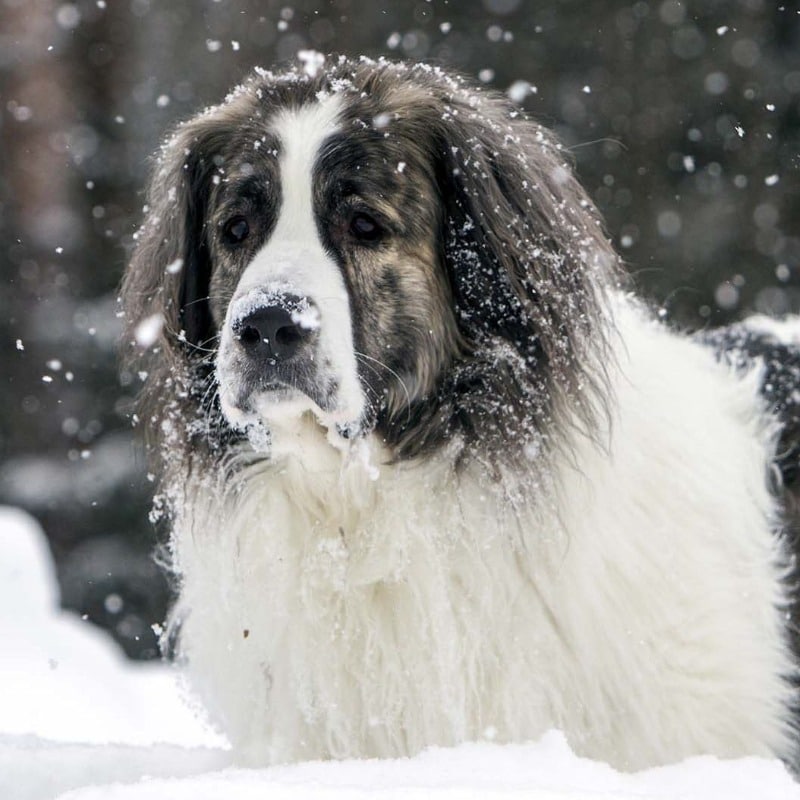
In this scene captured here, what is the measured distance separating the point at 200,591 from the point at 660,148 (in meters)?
7.57

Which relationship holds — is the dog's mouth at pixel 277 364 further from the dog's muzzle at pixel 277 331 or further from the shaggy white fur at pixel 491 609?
→ the shaggy white fur at pixel 491 609

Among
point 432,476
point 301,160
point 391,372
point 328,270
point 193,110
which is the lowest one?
point 193,110

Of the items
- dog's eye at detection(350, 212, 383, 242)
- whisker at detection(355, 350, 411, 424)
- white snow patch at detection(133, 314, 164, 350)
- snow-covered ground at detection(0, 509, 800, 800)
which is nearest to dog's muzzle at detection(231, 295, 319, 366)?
whisker at detection(355, 350, 411, 424)

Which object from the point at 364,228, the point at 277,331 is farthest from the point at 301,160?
the point at 277,331

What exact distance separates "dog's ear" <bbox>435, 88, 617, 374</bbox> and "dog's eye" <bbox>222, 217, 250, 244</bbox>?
595mm

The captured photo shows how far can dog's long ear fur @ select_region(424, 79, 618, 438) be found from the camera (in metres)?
3.51

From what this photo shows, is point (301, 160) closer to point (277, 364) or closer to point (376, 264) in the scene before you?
point (376, 264)

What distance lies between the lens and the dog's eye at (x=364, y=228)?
336 cm

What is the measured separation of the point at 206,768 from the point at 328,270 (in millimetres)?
1498

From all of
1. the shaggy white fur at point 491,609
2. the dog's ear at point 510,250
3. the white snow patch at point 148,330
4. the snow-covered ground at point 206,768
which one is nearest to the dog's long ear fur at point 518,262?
the dog's ear at point 510,250

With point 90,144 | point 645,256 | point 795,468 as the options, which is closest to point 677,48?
point 645,256

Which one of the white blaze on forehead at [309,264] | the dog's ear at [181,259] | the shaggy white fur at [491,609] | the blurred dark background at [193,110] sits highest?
the white blaze on forehead at [309,264]

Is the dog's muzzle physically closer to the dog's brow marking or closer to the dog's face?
the dog's face

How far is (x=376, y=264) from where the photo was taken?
3367 millimetres
